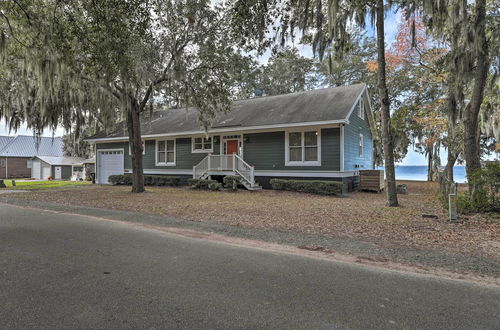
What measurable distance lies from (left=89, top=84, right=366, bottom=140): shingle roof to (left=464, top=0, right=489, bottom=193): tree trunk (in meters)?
5.22

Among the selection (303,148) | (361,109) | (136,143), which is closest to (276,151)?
(303,148)

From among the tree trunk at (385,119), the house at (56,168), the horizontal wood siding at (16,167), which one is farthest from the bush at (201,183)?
the horizontal wood siding at (16,167)

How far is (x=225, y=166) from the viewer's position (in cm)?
1645

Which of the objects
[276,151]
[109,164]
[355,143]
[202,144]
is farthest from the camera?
[109,164]

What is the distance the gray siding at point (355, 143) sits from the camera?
15.3m

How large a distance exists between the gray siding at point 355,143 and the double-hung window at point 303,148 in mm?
1491

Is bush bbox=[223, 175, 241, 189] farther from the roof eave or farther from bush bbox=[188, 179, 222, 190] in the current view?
the roof eave

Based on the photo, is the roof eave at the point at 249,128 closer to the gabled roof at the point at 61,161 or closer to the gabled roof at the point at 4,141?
the gabled roof at the point at 61,161

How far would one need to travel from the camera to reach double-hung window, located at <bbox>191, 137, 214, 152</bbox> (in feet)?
60.3

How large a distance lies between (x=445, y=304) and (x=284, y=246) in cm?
267

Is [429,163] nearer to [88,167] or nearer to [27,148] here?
[88,167]

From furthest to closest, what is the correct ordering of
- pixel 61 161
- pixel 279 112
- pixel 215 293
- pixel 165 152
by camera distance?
pixel 61 161 < pixel 165 152 < pixel 279 112 < pixel 215 293

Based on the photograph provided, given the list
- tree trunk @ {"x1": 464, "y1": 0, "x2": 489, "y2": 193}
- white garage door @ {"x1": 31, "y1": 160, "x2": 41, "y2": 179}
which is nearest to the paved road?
tree trunk @ {"x1": 464, "y1": 0, "x2": 489, "y2": 193}

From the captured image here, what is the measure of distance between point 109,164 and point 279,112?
14082mm
